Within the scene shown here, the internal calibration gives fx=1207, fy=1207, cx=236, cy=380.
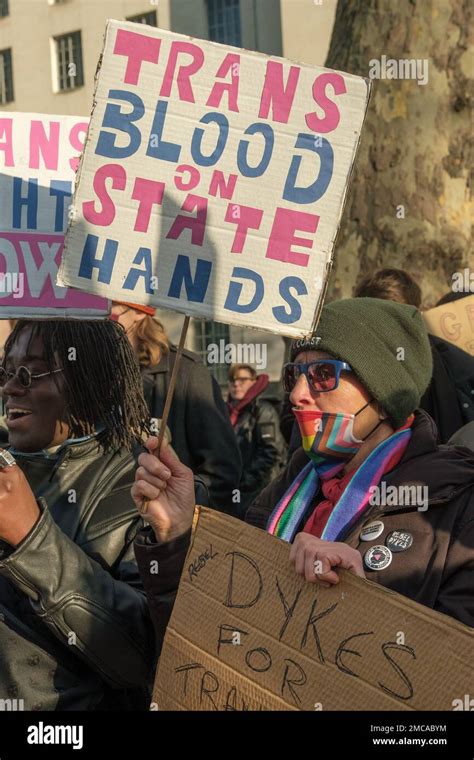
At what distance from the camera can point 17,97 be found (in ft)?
97.3

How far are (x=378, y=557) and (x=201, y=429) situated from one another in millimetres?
2382

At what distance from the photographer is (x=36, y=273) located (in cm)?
355

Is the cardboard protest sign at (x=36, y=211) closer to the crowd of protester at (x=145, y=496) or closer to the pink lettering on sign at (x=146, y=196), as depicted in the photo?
the crowd of protester at (x=145, y=496)

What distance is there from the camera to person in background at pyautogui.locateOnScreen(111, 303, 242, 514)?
5.02m

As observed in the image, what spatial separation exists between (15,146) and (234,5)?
77.2 ft

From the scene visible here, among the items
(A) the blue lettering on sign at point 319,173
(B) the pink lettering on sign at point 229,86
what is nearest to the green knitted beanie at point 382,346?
(A) the blue lettering on sign at point 319,173

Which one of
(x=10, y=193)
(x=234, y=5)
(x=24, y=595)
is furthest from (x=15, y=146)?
(x=234, y=5)

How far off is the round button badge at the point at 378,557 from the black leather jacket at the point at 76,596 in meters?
0.65

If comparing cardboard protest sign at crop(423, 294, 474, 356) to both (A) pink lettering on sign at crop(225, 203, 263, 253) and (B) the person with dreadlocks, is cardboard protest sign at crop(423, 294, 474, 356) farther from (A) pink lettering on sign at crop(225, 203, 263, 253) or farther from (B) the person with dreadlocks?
(A) pink lettering on sign at crop(225, 203, 263, 253)

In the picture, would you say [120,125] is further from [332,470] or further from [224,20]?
[224,20]

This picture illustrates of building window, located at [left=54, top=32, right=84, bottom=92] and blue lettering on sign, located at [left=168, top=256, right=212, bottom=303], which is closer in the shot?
blue lettering on sign, located at [left=168, top=256, right=212, bottom=303]

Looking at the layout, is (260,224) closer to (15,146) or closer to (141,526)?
(141,526)

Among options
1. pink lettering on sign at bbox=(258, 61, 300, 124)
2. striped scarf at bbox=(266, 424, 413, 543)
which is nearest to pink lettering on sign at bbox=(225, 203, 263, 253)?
pink lettering on sign at bbox=(258, 61, 300, 124)

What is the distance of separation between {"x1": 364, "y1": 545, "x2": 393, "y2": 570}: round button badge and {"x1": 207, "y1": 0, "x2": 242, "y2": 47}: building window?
79.3 ft
